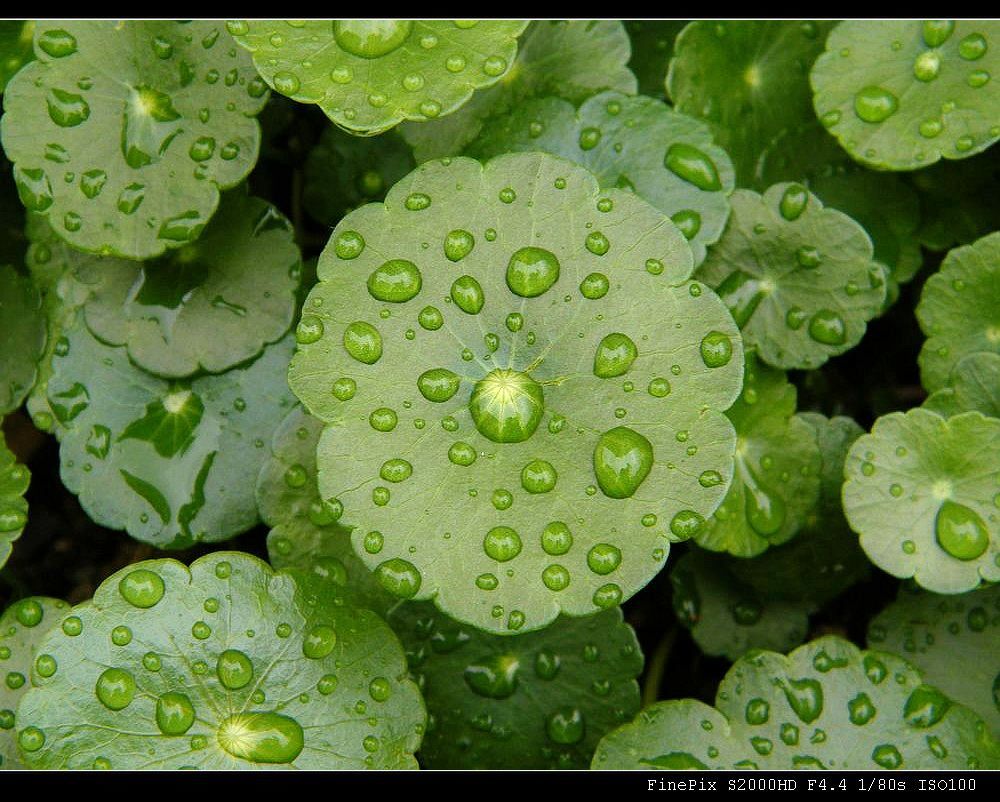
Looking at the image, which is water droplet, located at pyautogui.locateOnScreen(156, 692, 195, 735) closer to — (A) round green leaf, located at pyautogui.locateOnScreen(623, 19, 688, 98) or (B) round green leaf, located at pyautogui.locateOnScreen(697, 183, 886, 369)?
(B) round green leaf, located at pyautogui.locateOnScreen(697, 183, 886, 369)

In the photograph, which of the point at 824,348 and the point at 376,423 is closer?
A: the point at 376,423

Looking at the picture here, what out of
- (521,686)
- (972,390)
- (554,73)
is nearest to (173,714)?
(521,686)

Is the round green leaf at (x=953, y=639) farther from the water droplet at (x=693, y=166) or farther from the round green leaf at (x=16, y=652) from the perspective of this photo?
the round green leaf at (x=16, y=652)

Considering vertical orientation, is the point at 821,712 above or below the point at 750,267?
below

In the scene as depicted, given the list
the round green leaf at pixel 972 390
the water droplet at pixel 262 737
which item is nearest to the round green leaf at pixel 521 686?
the water droplet at pixel 262 737

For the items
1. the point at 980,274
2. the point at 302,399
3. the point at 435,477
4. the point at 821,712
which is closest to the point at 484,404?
the point at 435,477

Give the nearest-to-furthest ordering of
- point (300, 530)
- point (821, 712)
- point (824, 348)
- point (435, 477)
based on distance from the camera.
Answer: point (435, 477), point (821, 712), point (300, 530), point (824, 348)
